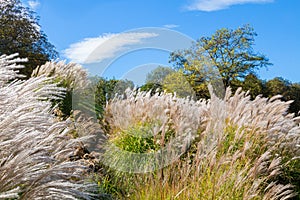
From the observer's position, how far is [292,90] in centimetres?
2288

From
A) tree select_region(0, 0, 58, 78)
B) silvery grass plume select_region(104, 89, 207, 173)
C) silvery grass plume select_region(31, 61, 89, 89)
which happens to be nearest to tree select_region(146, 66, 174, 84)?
silvery grass plume select_region(31, 61, 89, 89)

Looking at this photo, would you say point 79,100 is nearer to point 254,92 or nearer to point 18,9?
point 18,9

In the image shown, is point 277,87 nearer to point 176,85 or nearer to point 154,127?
point 176,85

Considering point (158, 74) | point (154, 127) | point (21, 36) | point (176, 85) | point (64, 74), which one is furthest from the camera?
point (21, 36)

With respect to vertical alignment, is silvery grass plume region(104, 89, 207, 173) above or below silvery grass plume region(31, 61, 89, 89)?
below

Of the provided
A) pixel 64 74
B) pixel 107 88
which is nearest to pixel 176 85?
pixel 107 88

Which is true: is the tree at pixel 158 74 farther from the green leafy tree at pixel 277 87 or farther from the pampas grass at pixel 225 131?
the green leafy tree at pixel 277 87

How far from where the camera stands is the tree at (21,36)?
17.3 metres

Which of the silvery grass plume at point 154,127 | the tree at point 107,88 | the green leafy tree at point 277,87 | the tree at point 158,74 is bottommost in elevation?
the silvery grass plume at point 154,127

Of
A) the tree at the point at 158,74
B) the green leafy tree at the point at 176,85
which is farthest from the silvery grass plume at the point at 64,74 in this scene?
the green leafy tree at the point at 176,85

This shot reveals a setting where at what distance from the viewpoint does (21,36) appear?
17938 mm

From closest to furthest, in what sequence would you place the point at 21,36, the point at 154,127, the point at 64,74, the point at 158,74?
the point at 154,127
the point at 64,74
the point at 158,74
the point at 21,36

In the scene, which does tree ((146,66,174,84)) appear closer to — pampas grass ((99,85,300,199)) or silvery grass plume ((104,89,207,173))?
silvery grass plume ((104,89,207,173))

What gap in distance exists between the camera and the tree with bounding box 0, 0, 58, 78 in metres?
17.3
